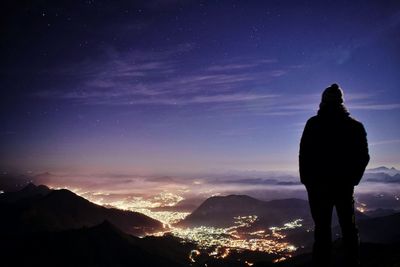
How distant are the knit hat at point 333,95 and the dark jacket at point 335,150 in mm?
190

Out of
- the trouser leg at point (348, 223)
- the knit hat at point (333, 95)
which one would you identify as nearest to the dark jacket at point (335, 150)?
the knit hat at point (333, 95)

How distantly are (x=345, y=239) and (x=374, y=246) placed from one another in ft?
390

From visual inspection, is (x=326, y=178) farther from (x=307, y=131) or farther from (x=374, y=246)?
(x=374, y=246)

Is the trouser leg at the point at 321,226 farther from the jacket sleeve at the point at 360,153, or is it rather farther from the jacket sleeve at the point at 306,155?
the jacket sleeve at the point at 360,153

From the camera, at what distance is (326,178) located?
24.5 ft

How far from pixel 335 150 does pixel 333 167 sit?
40cm

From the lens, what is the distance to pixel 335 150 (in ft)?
24.8

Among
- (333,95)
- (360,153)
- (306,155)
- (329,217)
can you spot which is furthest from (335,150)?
(329,217)

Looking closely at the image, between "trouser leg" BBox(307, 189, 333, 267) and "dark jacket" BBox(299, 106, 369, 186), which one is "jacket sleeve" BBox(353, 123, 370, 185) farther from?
"trouser leg" BBox(307, 189, 333, 267)

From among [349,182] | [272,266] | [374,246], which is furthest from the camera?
[272,266]

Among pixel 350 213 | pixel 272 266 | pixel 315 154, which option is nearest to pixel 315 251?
pixel 350 213

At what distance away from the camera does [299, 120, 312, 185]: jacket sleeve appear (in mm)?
7832

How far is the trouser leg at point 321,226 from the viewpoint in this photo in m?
7.54

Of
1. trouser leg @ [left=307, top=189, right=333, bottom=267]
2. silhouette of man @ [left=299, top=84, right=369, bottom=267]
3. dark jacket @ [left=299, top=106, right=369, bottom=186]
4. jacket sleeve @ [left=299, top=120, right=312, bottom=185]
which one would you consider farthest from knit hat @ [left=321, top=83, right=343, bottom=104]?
trouser leg @ [left=307, top=189, right=333, bottom=267]
